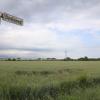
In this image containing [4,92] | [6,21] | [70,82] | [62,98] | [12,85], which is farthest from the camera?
[6,21]

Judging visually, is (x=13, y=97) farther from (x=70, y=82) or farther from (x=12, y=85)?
(x=70, y=82)

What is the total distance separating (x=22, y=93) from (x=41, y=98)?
3.17ft

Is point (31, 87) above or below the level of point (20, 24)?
below

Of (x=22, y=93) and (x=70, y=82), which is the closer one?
(x=22, y=93)

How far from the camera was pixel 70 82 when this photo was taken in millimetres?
14719

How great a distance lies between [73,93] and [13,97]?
2.48 m

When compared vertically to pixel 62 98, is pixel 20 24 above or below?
above

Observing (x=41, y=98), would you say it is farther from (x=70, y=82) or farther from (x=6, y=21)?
(x=6, y=21)

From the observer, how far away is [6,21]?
25266 mm

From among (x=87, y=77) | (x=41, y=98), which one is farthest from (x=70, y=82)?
(x=41, y=98)

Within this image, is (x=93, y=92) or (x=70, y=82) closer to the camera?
(x=93, y=92)

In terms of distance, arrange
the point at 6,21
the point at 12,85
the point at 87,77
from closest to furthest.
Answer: the point at 12,85 < the point at 87,77 < the point at 6,21

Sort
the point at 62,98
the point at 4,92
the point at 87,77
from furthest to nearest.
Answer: the point at 87,77 < the point at 4,92 < the point at 62,98

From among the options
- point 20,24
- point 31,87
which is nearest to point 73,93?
point 31,87
